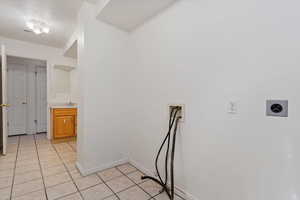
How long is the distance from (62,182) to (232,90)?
2215 millimetres

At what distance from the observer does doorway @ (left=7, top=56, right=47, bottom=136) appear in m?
3.79

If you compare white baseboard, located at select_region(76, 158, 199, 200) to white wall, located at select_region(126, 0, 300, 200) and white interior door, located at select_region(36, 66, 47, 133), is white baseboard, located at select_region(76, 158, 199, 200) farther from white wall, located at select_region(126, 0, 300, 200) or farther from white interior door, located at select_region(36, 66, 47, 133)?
white interior door, located at select_region(36, 66, 47, 133)

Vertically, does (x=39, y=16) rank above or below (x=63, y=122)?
above

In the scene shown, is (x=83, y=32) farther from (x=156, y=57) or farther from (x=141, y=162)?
(x=141, y=162)

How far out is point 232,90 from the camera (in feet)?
3.70

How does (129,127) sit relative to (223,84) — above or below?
below

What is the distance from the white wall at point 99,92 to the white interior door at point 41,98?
3.12 meters

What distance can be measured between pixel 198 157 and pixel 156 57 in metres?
1.30

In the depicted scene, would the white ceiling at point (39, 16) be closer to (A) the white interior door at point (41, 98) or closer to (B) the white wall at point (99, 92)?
(B) the white wall at point (99, 92)

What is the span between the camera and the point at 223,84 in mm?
1182

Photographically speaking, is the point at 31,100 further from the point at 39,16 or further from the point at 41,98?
the point at 39,16

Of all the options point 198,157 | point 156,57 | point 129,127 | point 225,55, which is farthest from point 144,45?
point 198,157

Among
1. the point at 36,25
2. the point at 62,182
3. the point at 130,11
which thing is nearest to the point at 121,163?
the point at 62,182

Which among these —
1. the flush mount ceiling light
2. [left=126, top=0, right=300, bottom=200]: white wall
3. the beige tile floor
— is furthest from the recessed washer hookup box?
the flush mount ceiling light
